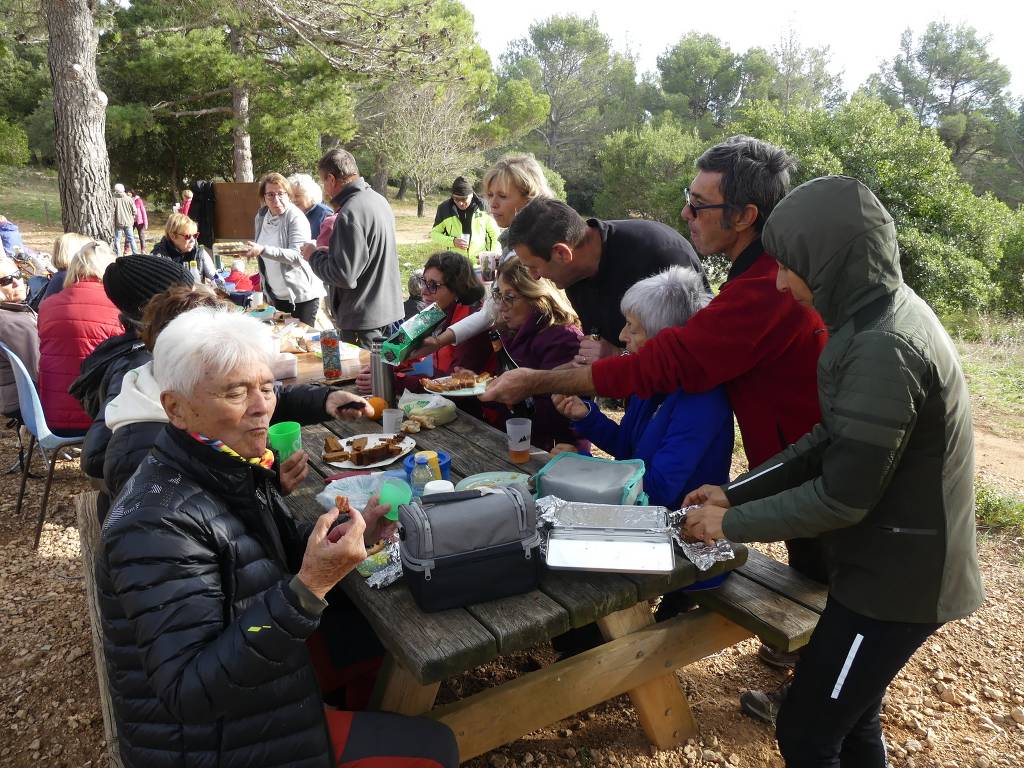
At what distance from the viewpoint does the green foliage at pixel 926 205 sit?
13727mm

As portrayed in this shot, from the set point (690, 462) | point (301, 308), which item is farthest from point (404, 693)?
point (301, 308)

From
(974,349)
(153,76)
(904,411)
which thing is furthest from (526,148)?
(904,411)

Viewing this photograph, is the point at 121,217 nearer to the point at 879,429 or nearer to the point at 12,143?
the point at 12,143

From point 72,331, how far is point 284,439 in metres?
2.23

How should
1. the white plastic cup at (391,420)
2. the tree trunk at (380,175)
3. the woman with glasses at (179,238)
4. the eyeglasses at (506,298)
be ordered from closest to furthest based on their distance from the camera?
the white plastic cup at (391,420)
the eyeglasses at (506,298)
the woman with glasses at (179,238)
the tree trunk at (380,175)

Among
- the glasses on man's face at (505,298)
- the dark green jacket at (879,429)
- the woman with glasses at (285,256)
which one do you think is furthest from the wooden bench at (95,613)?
the woman with glasses at (285,256)

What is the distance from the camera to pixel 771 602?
2.23 metres

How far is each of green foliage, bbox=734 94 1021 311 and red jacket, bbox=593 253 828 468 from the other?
13.4 m

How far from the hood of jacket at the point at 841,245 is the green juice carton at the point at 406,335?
1.98m

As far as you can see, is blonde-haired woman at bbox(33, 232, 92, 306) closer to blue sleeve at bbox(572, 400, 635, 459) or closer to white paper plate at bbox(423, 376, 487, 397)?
white paper plate at bbox(423, 376, 487, 397)

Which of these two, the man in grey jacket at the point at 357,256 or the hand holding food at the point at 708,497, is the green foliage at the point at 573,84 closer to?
the man in grey jacket at the point at 357,256

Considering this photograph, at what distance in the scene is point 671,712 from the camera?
241 centimetres

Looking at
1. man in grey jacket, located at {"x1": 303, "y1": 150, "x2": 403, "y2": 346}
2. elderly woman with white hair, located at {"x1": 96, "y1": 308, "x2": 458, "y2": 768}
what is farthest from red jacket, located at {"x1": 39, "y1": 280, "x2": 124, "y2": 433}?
elderly woman with white hair, located at {"x1": 96, "y1": 308, "x2": 458, "y2": 768}

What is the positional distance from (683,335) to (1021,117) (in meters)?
41.3
